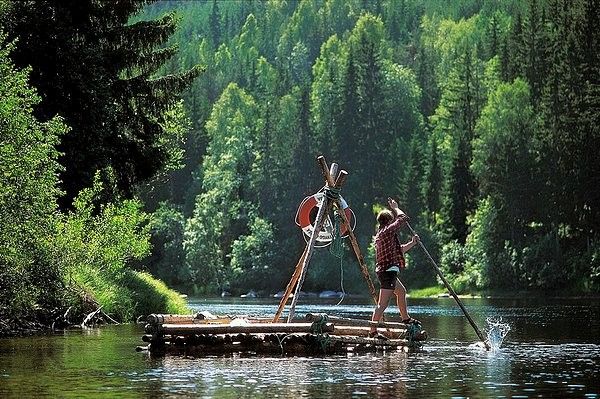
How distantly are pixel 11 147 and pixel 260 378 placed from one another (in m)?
12.2

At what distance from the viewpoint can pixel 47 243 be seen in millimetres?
33531

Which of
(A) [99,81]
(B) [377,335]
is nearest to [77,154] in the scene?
(A) [99,81]

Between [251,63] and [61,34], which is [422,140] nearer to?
[251,63]

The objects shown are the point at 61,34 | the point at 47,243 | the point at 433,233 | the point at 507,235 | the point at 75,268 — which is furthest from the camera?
the point at 433,233

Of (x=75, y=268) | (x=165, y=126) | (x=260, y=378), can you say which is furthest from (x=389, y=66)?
(x=260, y=378)

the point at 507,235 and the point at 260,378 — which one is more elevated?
the point at 507,235

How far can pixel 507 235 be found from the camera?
314ft

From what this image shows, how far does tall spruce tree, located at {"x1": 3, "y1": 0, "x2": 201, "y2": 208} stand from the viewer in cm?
4256

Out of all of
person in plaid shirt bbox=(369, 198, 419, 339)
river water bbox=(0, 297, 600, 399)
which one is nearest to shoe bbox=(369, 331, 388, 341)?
person in plaid shirt bbox=(369, 198, 419, 339)

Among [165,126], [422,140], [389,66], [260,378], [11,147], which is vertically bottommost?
[260,378]

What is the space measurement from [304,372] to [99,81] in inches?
940

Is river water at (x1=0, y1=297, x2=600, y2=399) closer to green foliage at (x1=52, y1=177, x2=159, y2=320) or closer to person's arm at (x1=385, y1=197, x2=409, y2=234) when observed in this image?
person's arm at (x1=385, y1=197, x2=409, y2=234)

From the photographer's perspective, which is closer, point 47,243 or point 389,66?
point 47,243

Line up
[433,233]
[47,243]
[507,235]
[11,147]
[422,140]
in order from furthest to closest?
[422,140]
[433,233]
[507,235]
[47,243]
[11,147]
